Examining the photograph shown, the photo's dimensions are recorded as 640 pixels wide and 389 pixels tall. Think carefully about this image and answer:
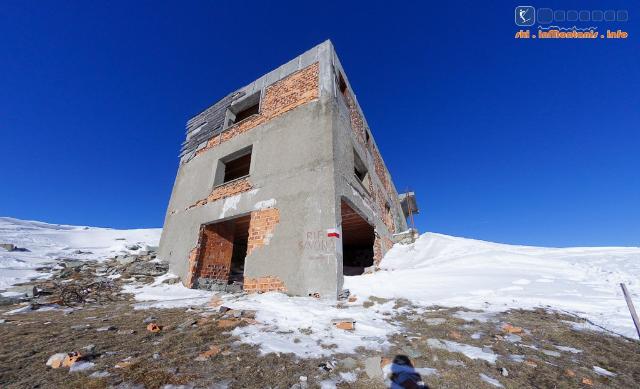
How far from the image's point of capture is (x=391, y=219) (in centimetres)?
1204

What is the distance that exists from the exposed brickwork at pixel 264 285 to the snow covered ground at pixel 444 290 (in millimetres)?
412

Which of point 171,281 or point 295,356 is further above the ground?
point 171,281

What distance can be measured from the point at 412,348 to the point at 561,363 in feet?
4.06

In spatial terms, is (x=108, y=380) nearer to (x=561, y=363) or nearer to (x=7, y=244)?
(x=561, y=363)

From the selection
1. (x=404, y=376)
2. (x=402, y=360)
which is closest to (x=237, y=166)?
(x=402, y=360)

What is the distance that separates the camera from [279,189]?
6109 millimetres

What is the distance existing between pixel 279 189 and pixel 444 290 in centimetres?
403

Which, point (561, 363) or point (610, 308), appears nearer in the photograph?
point (561, 363)

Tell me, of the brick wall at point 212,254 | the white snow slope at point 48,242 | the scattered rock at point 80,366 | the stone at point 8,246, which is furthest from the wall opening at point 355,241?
the stone at point 8,246

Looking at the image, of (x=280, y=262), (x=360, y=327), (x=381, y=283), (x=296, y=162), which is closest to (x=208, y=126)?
(x=296, y=162)

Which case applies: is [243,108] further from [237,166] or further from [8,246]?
[8,246]

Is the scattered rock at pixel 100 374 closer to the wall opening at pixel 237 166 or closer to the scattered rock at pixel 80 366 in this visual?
the scattered rock at pixel 80 366

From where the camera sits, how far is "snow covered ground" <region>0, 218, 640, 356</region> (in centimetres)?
289

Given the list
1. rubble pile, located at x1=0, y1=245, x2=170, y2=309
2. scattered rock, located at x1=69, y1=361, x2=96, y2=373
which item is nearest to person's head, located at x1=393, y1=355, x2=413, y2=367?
scattered rock, located at x1=69, y1=361, x2=96, y2=373
